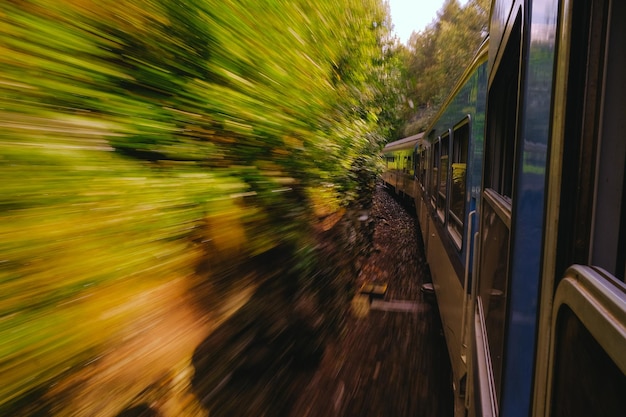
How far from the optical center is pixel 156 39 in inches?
55.9

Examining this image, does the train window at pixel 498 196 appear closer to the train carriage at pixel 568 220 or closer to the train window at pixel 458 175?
the train carriage at pixel 568 220

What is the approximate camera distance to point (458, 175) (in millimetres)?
3961

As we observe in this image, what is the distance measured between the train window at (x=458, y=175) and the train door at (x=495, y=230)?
1.17 meters

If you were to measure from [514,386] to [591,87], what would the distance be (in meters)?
0.75

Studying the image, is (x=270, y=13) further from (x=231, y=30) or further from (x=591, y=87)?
(x=591, y=87)

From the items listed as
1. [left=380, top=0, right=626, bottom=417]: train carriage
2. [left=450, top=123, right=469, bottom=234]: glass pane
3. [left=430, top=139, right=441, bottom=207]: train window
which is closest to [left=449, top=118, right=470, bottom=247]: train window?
[left=450, top=123, right=469, bottom=234]: glass pane

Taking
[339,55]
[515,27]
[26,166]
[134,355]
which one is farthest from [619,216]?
[339,55]

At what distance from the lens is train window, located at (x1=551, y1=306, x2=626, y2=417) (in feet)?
1.82

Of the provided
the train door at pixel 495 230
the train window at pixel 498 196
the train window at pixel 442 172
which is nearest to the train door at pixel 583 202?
the train door at pixel 495 230

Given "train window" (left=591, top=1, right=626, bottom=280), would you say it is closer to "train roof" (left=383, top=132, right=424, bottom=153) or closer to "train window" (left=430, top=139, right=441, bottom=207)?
"train window" (left=430, top=139, right=441, bottom=207)

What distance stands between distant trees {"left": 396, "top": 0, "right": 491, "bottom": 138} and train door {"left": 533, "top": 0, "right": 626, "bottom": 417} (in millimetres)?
38083

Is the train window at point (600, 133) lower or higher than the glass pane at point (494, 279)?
higher

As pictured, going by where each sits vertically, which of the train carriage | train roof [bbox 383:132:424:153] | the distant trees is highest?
the distant trees

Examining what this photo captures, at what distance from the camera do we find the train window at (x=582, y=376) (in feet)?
1.82
